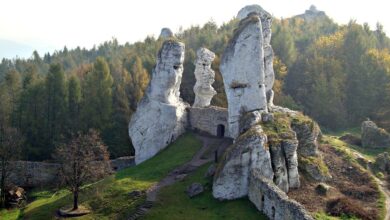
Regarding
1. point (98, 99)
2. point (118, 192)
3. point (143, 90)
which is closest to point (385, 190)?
point (118, 192)

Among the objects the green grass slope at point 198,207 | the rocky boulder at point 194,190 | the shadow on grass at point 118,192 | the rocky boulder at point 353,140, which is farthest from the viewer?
the rocky boulder at point 353,140

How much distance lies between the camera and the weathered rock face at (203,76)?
4775cm

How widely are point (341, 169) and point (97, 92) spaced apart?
34.6 metres

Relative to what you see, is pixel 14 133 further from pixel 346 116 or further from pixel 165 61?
pixel 346 116

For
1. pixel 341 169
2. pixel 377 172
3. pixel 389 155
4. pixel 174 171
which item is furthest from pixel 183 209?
pixel 389 155

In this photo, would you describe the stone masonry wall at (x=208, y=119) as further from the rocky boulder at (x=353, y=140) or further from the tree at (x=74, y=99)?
the tree at (x=74, y=99)

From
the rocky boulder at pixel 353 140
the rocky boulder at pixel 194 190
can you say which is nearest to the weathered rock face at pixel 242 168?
the rocky boulder at pixel 194 190

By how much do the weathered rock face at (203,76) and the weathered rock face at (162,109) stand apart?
3.27 meters

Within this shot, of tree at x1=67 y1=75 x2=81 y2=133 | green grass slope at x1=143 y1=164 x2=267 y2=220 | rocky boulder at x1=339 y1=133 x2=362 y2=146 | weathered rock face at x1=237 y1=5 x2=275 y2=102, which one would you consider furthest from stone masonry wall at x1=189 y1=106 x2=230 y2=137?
tree at x1=67 y1=75 x2=81 y2=133

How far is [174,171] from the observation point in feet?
119

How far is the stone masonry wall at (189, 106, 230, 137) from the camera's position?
43.4 m

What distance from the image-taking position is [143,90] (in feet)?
211

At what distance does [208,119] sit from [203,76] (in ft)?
18.6

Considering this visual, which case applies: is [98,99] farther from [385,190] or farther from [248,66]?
[385,190]
